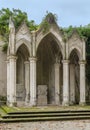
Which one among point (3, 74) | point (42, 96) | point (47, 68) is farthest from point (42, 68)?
point (3, 74)

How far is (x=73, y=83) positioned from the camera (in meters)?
26.6

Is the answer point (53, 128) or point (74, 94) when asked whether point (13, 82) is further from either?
point (53, 128)

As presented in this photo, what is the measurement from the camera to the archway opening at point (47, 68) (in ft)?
86.9

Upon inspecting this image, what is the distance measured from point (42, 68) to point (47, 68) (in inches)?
17.9

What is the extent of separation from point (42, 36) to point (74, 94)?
5.95 metres

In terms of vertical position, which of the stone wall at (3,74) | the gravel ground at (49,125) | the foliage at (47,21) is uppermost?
the foliage at (47,21)

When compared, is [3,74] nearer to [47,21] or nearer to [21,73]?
[21,73]

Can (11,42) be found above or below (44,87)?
above

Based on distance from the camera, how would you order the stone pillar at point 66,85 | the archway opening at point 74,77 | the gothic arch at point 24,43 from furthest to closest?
1. the archway opening at point 74,77
2. the stone pillar at point 66,85
3. the gothic arch at point 24,43

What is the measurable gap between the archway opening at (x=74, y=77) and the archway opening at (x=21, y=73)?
3979 mm

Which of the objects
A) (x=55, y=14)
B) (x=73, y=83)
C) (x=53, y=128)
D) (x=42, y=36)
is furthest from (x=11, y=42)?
(x=53, y=128)

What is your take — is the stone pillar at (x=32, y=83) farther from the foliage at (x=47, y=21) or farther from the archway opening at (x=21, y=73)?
the foliage at (x=47, y=21)

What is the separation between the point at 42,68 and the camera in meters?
27.8

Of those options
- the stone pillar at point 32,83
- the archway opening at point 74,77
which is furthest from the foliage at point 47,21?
the archway opening at point 74,77
